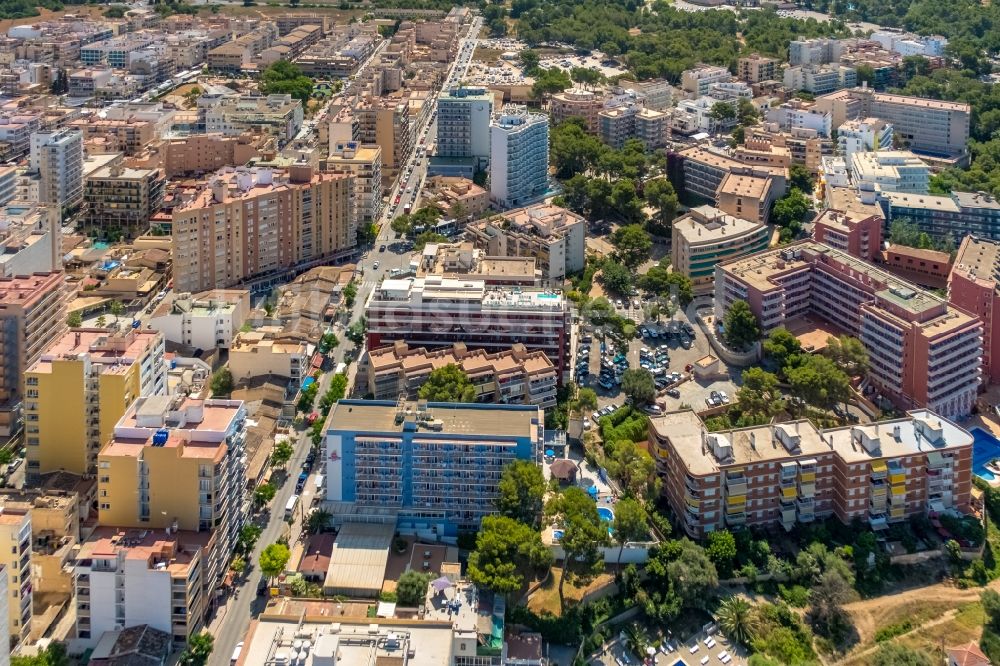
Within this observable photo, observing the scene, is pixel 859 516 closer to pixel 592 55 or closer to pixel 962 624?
pixel 962 624

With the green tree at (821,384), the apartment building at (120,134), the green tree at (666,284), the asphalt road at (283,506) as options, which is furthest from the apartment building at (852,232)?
the apartment building at (120,134)

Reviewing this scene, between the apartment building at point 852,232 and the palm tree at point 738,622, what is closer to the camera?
the palm tree at point 738,622

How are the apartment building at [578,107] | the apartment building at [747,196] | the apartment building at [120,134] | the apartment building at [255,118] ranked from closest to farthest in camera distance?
1. the apartment building at [747,196]
2. the apartment building at [120,134]
3. the apartment building at [255,118]
4. the apartment building at [578,107]

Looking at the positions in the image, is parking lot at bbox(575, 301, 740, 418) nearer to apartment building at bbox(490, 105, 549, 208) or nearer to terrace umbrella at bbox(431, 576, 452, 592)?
terrace umbrella at bbox(431, 576, 452, 592)

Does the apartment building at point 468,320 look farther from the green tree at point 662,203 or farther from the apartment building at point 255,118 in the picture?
the apartment building at point 255,118

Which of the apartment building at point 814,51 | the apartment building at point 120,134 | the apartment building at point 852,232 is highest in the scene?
the apartment building at point 814,51

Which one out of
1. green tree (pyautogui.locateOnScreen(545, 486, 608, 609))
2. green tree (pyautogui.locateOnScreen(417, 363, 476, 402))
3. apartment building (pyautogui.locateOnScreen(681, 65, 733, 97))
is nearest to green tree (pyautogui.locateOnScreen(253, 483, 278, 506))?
green tree (pyautogui.locateOnScreen(417, 363, 476, 402))
